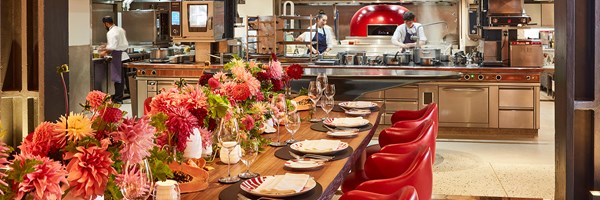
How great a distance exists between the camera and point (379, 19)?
14.8 metres

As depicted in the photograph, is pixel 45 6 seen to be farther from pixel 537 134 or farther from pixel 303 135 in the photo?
pixel 537 134

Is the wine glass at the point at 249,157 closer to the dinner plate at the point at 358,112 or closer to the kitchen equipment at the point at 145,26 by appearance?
the dinner plate at the point at 358,112

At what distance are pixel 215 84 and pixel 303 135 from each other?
2.66 feet

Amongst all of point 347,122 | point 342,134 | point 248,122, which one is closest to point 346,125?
point 347,122

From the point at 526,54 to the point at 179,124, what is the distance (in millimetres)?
7489

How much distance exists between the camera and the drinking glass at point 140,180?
195cm

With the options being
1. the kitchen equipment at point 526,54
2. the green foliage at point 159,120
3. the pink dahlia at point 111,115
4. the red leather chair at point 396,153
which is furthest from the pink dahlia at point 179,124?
the kitchen equipment at point 526,54

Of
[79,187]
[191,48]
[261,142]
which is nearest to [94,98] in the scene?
[79,187]

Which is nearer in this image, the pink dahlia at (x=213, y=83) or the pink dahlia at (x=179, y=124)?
the pink dahlia at (x=179, y=124)

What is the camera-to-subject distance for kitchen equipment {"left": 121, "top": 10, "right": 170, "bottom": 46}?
15844 mm

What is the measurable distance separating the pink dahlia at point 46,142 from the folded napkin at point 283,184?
910 millimetres

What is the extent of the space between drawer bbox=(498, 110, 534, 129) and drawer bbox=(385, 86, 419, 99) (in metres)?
1.06

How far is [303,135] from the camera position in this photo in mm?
4227

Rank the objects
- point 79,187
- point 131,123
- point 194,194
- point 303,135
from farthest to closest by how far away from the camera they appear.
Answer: point 303,135 → point 194,194 → point 131,123 → point 79,187
